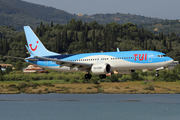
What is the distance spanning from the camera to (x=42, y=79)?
112 metres

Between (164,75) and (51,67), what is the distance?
164 ft

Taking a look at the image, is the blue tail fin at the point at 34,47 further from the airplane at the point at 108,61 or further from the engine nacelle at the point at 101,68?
the engine nacelle at the point at 101,68

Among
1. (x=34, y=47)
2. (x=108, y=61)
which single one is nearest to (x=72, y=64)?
(x=108, y=61)

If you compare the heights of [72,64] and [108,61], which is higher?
[108,61]

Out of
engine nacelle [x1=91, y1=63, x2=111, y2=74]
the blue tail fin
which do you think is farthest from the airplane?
the blue tail fin

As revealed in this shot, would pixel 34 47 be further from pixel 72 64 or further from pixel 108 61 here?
pixel 108 61

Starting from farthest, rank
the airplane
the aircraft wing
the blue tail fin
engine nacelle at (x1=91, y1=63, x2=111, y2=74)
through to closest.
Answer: the blue tail fin → the aircraft wing → engine nacelle at (x1=91, y1=63, x2=111, y2=74) → the airplane

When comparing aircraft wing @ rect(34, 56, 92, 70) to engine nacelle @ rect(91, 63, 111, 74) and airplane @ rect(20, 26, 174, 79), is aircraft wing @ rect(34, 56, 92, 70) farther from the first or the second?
engine nacelle @ rect(91, 63, 111, 74)

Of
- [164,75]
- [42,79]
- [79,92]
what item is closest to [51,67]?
[79,92]
